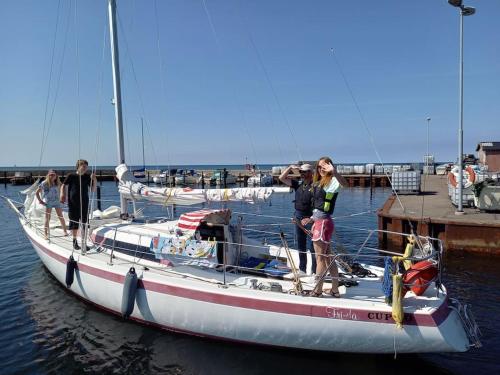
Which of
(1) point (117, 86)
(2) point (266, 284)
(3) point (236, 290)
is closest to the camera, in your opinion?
(3) point (236, 290)

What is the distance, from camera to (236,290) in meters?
6.20

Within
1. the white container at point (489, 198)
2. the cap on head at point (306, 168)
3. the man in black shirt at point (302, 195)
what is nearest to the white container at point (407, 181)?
the white container at point (489, 198)

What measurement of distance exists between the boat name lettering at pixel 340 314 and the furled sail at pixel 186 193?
2.81 metres

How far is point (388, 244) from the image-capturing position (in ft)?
50.0

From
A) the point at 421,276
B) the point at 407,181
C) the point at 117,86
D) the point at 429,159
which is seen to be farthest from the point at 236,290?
the point at 429,159

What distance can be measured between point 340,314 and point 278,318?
0.94 m

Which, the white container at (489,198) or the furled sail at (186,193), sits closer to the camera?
the furled sail at (186,193)

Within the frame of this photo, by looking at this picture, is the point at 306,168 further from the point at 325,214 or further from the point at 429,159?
the point at 429,159

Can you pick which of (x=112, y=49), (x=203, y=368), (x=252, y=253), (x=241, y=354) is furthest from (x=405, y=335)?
(x=112, y=49)

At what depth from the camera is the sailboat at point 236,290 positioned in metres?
5.45

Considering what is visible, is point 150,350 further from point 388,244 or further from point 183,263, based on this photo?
point 388,244

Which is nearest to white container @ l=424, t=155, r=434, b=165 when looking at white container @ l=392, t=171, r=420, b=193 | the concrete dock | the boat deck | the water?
white container @ l=392, t=171, r=420, b=193

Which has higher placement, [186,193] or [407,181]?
[186,193]

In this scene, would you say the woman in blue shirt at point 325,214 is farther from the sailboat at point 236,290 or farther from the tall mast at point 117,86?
the tall mast at point 117,86
